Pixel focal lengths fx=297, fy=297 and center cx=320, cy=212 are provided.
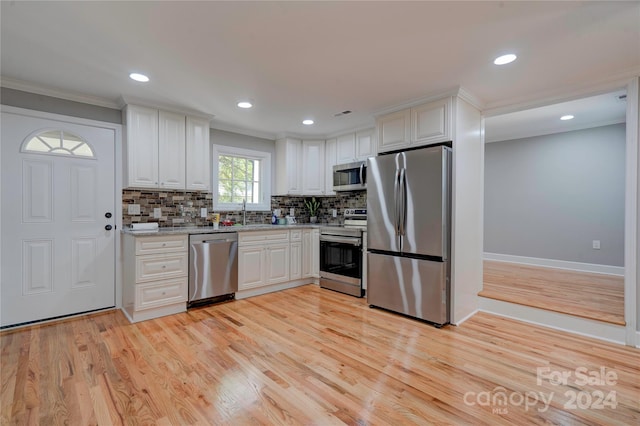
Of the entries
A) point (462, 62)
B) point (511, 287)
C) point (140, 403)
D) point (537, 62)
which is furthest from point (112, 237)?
point (511, 287)

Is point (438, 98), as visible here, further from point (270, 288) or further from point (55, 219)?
point (55, 219)

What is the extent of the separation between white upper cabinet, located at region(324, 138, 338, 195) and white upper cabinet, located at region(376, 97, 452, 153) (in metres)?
1.28

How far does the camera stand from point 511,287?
148 inches

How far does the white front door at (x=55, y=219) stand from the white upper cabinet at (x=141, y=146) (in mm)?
315

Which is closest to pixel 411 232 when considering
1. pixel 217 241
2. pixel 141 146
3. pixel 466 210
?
pixel 466 210

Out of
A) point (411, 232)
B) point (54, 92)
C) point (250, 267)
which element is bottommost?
point (250, 267)

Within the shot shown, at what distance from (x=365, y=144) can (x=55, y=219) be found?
3.78 m

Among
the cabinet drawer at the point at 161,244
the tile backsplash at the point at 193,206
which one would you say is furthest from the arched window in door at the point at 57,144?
the cabinet drawer at the point at 161,244

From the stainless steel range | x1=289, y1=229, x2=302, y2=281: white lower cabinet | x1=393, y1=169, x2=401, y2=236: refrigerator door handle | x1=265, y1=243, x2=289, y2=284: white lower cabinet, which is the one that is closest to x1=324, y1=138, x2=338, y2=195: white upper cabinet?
the stainless steel range

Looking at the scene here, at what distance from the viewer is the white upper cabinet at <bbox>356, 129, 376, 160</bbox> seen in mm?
4254

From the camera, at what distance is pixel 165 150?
353cm

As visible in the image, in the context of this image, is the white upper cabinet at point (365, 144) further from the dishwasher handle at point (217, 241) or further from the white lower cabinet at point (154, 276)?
the white lower cabinet at point (154, 276)

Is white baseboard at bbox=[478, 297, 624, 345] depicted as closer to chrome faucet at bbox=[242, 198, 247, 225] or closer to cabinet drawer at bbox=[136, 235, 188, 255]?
chrome faucet at bbox=[242, 198, 247, 225]

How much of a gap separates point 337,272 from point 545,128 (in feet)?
13.2
